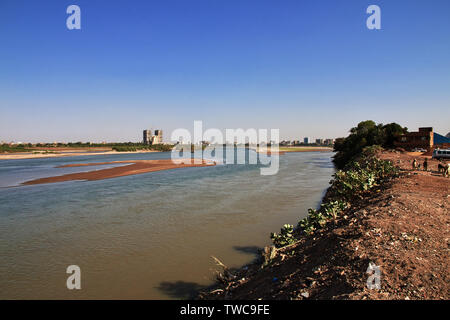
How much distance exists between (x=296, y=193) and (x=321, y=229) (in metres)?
11.4

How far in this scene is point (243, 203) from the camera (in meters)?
15.8

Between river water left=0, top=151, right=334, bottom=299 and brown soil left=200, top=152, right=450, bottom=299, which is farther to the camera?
river water left=0, top=151, right=334, bottom=299

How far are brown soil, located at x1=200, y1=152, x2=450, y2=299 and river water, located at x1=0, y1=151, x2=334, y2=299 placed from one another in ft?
6.62

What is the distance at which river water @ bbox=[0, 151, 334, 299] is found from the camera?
679cm

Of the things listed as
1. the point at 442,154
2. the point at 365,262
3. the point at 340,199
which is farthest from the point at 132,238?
the point at 442,154

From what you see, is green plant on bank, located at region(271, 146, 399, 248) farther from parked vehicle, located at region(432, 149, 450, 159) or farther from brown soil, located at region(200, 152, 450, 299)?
parked vehicle, located at region(432, 149, 450, 159)

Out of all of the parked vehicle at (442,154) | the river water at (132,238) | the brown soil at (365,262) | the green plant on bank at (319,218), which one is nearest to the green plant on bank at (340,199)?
the green plant on bank at (319,218)

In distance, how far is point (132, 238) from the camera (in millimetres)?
10172

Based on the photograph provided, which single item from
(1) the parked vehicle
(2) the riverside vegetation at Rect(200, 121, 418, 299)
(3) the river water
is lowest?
(3) the river water

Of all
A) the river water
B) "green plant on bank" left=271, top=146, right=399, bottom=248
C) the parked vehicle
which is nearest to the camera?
the river water

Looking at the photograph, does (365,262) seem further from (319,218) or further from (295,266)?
(319,218)

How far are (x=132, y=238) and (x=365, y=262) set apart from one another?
859cm

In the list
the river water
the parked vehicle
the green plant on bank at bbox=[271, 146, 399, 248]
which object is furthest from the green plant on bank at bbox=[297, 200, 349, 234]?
the parked vehicle
